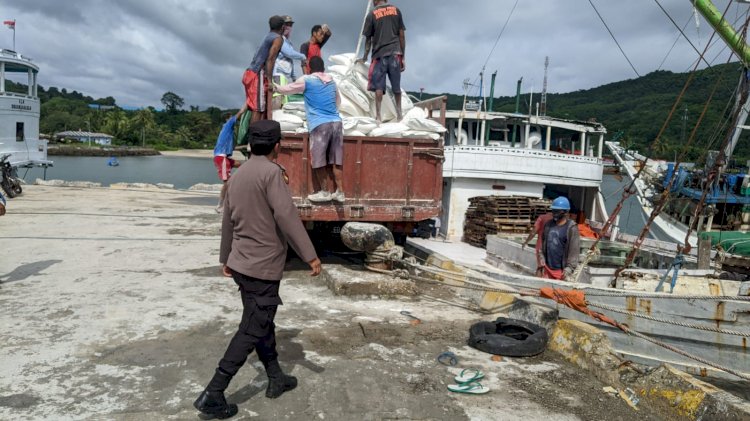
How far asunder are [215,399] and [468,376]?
1891 millimetres

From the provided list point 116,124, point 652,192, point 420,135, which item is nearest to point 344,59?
point 420,135

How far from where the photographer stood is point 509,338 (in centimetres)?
461

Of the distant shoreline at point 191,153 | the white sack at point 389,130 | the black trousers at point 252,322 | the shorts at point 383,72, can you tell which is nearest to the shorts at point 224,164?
the white sack at point 389,130

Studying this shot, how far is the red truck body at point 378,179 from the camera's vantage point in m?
6.91

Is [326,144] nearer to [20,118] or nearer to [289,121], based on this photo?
[289,121]

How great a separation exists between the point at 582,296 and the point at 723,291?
3547 millimetres

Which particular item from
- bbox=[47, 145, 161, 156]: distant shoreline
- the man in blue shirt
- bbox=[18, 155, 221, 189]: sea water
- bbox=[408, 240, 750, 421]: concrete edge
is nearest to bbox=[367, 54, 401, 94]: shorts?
the man in blue shirt

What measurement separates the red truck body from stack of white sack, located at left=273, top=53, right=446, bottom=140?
0.18 meters

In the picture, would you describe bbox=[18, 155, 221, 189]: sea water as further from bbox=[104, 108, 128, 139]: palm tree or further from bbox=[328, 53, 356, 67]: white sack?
bbox=[328, 53, 356, 67]: white sack

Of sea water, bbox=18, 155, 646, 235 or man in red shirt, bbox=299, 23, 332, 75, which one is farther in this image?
sea water, bbox=18, 155, 646, 235

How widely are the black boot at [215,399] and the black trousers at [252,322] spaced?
6 centimetres

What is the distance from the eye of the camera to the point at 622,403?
3707mm

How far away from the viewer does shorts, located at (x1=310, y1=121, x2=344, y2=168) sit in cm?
671

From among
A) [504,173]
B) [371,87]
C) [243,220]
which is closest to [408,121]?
[371,87]
